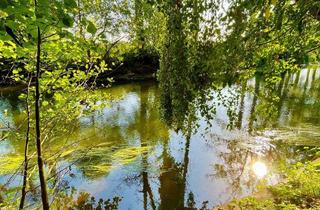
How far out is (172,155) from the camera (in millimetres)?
7406

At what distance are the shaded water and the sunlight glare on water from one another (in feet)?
0.20

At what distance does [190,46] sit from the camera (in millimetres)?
4988

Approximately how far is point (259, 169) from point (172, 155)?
207 cm

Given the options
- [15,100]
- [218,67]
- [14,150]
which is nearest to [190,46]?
[218,67]

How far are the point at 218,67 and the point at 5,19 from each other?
1.96 meters

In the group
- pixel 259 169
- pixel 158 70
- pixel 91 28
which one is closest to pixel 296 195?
pixel 259 169

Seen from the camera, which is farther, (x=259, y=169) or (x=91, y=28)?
(x=259, y=169)

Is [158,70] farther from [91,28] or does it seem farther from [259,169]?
[91,28]

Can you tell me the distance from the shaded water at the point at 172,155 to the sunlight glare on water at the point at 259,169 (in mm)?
60

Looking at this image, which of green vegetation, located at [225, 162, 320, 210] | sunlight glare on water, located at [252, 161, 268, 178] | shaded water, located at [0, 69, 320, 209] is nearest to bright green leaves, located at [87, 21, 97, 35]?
shaded water, located at [0, 69, 320, 209]

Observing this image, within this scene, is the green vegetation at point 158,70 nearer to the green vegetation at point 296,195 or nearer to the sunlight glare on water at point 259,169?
the green vegetation at point 296,195

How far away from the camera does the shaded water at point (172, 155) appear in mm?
5824

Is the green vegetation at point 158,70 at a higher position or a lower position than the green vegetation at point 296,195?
higher

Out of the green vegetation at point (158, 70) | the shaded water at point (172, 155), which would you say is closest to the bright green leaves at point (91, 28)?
the green vegetation at point (158, 70)
